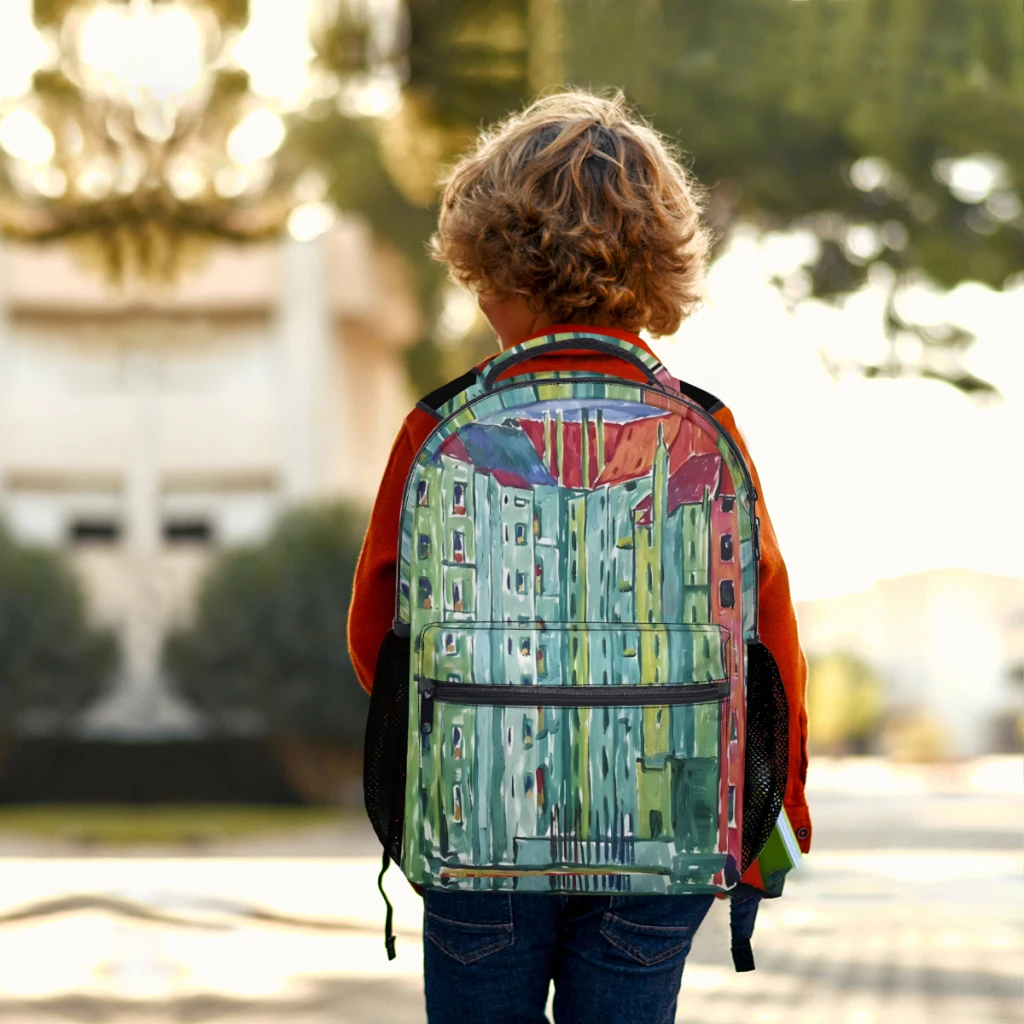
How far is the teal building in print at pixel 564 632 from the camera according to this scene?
184 cm

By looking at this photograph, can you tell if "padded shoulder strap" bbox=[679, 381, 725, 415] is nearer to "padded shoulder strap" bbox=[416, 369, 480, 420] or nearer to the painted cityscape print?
the painted cityscape print

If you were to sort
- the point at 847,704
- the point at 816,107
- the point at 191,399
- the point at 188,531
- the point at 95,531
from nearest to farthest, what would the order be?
the point at 816,107 < the point at 191,399 < the point at 95,531 < the point at 188,531 < the point at 847,704

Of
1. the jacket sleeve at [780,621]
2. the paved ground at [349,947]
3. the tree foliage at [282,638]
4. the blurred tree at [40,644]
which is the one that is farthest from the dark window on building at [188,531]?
the jacket sleeve at [780,621]

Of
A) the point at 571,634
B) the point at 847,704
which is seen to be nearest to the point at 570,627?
the point at 571,634

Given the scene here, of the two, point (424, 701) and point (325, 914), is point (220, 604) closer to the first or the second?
point (325, 914)

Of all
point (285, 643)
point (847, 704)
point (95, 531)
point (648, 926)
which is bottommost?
point (847, 704)

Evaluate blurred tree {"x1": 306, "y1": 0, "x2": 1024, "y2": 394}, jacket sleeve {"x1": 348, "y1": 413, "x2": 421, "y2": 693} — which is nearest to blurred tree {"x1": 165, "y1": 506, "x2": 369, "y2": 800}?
blurred tree {"x1": 306, "y1": 0, "x2": 1024, "y2": 394}

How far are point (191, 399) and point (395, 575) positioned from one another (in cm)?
2184

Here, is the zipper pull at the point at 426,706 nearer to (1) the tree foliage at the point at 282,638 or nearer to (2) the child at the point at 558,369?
(2) the child at the point at 558,369

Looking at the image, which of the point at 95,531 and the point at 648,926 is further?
the point at 95,531

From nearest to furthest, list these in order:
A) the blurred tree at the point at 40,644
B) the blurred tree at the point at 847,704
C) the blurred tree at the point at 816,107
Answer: the blurred tree at the point at 816,107
the blurred tree at the point at 40,644
the blurred tree at the point at 847,704

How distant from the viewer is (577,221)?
1938 mm

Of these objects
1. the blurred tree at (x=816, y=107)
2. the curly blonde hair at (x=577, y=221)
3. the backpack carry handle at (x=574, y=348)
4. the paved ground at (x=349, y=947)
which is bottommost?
the paved ground at (x=349, y=947)

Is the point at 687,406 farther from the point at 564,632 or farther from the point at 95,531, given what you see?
the point at 95,531
